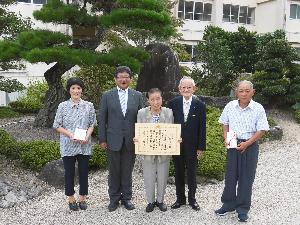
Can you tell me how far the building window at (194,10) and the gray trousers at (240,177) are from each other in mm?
20972

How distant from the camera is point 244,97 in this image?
190 inches

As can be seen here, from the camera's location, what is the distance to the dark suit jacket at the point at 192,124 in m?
5.12

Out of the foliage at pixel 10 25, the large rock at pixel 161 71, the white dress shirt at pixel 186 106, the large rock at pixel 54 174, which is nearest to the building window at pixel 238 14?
the large rock at pixel 161 71

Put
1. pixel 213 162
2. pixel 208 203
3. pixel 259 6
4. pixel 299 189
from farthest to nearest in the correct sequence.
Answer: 1. pixel 259 6
2. pixel 213 162
3. pixel 299 189
4. pixel 208 203

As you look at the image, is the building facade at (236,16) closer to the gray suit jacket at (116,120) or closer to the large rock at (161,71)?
the large rock at (161,71)

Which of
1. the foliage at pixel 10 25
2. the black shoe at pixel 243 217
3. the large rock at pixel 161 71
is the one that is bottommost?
the black shoe at pixel 243 217

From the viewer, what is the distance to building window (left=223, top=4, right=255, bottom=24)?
27.0m

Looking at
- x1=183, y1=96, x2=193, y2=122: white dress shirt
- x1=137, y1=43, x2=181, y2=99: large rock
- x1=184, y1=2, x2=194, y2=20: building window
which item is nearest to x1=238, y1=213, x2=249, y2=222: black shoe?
x1=183, y1=96, x2=193, y2=122: white dress shirt

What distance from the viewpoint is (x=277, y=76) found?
13117 millimetres

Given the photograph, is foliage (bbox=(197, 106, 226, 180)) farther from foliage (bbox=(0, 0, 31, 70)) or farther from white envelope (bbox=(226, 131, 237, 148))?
foliage (bbox=(0, 0, 31, 70))

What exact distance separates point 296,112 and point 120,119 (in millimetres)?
9091

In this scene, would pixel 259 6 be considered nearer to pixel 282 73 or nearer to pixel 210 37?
pixel 210 37

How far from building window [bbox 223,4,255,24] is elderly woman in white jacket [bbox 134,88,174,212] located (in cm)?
2304

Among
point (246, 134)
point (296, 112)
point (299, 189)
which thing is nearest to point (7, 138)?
point (246, 134)
